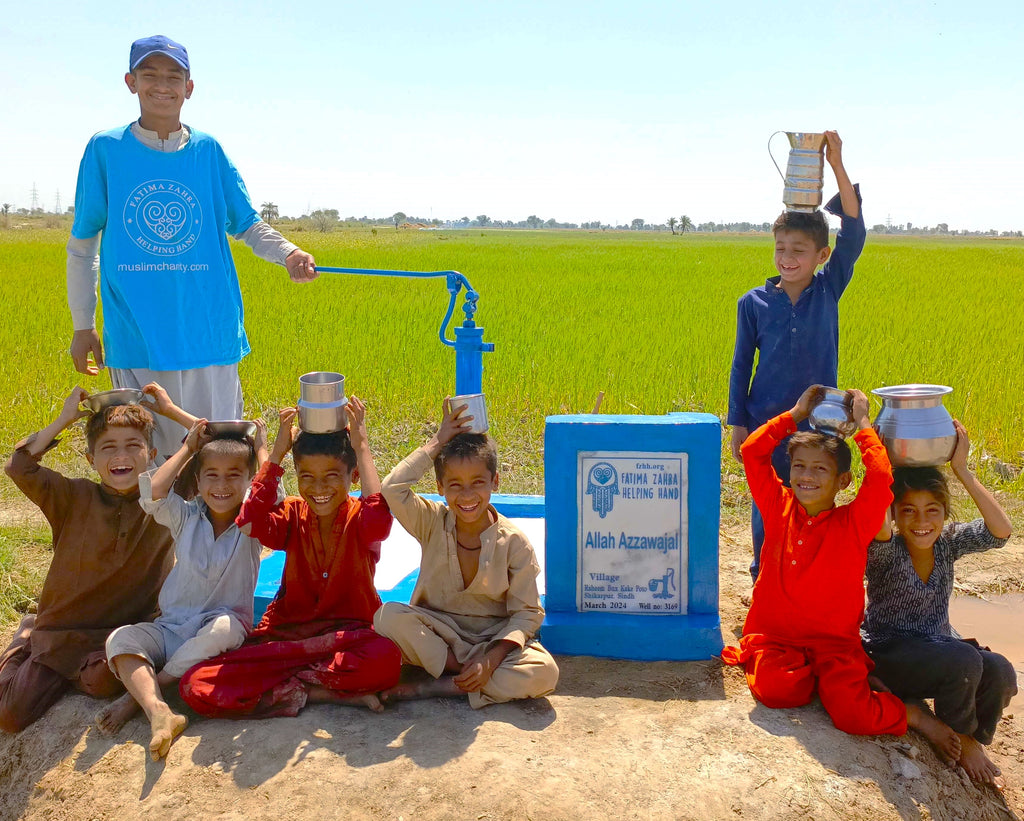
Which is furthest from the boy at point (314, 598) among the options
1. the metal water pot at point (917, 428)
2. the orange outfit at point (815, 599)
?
the metal water pot at point (917, 428)

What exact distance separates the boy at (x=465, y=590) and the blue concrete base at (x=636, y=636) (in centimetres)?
30

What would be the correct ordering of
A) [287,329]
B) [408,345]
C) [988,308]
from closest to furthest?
[408,345] → [287,329] → [988,308]

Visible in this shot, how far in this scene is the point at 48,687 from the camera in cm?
295

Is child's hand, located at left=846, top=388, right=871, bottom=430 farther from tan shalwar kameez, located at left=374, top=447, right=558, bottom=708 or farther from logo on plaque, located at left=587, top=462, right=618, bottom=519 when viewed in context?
tan shalwar kameez, located at left=374, top=447, right=558, bottom=708

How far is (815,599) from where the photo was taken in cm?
293

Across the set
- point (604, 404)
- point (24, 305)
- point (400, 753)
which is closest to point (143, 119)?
point (400, 753)

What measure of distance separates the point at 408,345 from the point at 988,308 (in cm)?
819

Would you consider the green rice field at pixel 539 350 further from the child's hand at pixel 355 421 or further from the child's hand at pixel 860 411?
the child's hand at pixel 860 411

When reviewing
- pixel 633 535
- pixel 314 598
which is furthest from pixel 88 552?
pixel 633 535

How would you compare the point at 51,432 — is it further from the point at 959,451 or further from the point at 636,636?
the point at 959,451

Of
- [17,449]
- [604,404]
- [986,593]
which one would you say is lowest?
[986,593]

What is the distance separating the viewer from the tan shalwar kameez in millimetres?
2887

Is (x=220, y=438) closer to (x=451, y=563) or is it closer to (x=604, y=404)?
(x=451, y=563)

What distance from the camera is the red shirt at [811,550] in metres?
2.80
